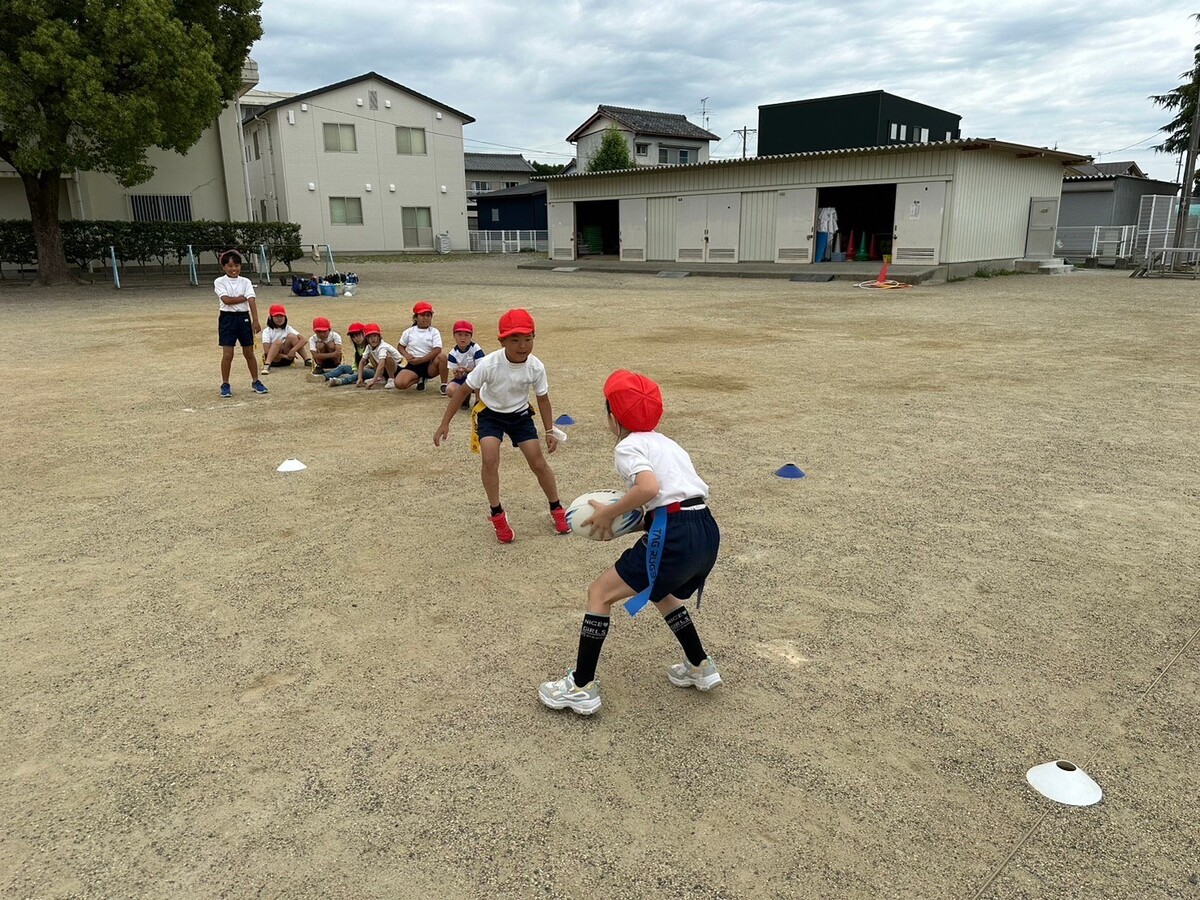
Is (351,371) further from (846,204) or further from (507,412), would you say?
(846,204)

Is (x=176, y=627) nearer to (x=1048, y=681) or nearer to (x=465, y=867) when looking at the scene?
(x=465, y=867)

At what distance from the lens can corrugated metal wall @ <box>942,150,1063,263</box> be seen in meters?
22.9

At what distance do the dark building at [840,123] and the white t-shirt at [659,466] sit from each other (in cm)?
3495

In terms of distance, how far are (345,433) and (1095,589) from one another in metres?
5.75

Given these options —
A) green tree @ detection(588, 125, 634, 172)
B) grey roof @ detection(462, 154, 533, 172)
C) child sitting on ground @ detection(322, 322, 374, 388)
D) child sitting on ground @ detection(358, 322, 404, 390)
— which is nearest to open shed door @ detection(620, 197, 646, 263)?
green tree @ detection(588, 125, 634, 172)

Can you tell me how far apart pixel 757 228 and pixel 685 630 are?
1011 inches

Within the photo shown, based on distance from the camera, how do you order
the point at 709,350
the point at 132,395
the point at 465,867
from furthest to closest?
the point at 709,350 < the point at 132,395 < the point at 465,867

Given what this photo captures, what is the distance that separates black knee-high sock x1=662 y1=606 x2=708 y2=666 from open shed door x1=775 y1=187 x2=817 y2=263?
2456cm

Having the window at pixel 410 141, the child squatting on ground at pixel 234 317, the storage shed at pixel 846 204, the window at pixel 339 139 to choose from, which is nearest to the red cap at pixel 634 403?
the child squatting on ground at pixel 234 317

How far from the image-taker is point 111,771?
271 cm

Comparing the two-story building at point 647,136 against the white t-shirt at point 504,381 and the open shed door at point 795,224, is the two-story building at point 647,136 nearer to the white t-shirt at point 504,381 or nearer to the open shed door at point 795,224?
the open shed door at point 795,224

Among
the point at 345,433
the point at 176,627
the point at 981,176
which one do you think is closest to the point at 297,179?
the point at 981,176

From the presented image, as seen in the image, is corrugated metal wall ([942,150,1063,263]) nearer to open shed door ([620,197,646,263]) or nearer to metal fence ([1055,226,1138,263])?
metal fence ([1055,226,1138,263])

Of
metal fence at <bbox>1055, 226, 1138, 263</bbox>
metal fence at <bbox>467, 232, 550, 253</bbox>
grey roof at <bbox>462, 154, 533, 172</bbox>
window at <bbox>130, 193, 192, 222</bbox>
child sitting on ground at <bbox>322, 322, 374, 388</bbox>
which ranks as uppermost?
grey roof at <bbox>462, 154, 533, 172</bbox>
